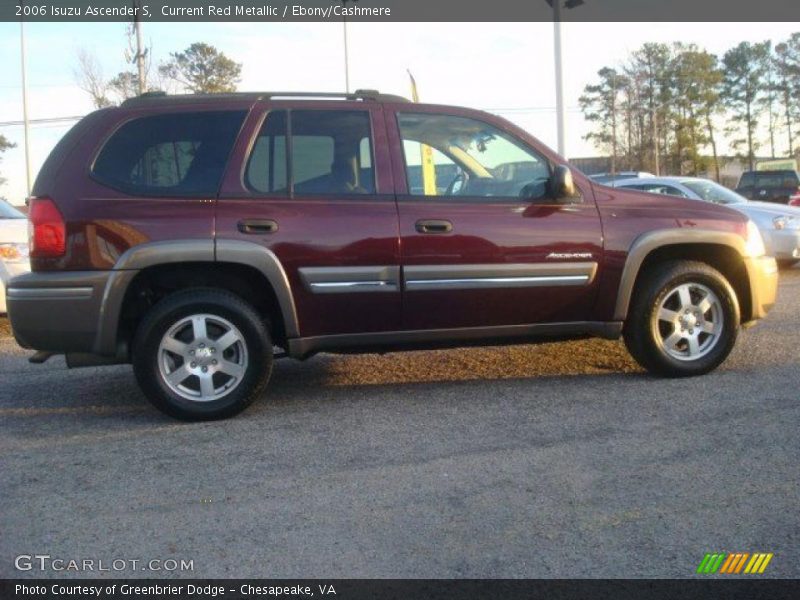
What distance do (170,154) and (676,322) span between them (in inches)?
137

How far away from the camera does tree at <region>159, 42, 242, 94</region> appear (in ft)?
97.5

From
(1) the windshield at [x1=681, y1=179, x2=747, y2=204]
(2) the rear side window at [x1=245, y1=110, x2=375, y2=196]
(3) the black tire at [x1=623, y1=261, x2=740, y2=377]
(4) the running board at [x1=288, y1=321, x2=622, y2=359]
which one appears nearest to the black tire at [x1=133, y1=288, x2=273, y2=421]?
(4) the running board at [x1=288, y1=321, x2=622, y2=359]

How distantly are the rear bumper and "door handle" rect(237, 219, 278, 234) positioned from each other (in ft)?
2.66

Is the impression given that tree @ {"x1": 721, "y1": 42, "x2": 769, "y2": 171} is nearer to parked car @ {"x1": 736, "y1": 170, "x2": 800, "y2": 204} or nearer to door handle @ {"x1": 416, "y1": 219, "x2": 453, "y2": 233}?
parked car @ {"x1": 736, "y1": 170, "x2": 800, "y2": 204}

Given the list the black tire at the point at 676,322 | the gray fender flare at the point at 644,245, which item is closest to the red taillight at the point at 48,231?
→ the gray fender flare at the point at 644,245

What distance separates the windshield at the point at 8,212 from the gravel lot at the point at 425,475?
4016 millimetres

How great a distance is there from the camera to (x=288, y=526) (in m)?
3.69

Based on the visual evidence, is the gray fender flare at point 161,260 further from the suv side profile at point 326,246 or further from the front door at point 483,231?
the front door at point 483,231

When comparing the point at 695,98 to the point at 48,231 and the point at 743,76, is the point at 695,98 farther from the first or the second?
the point at 48,231
